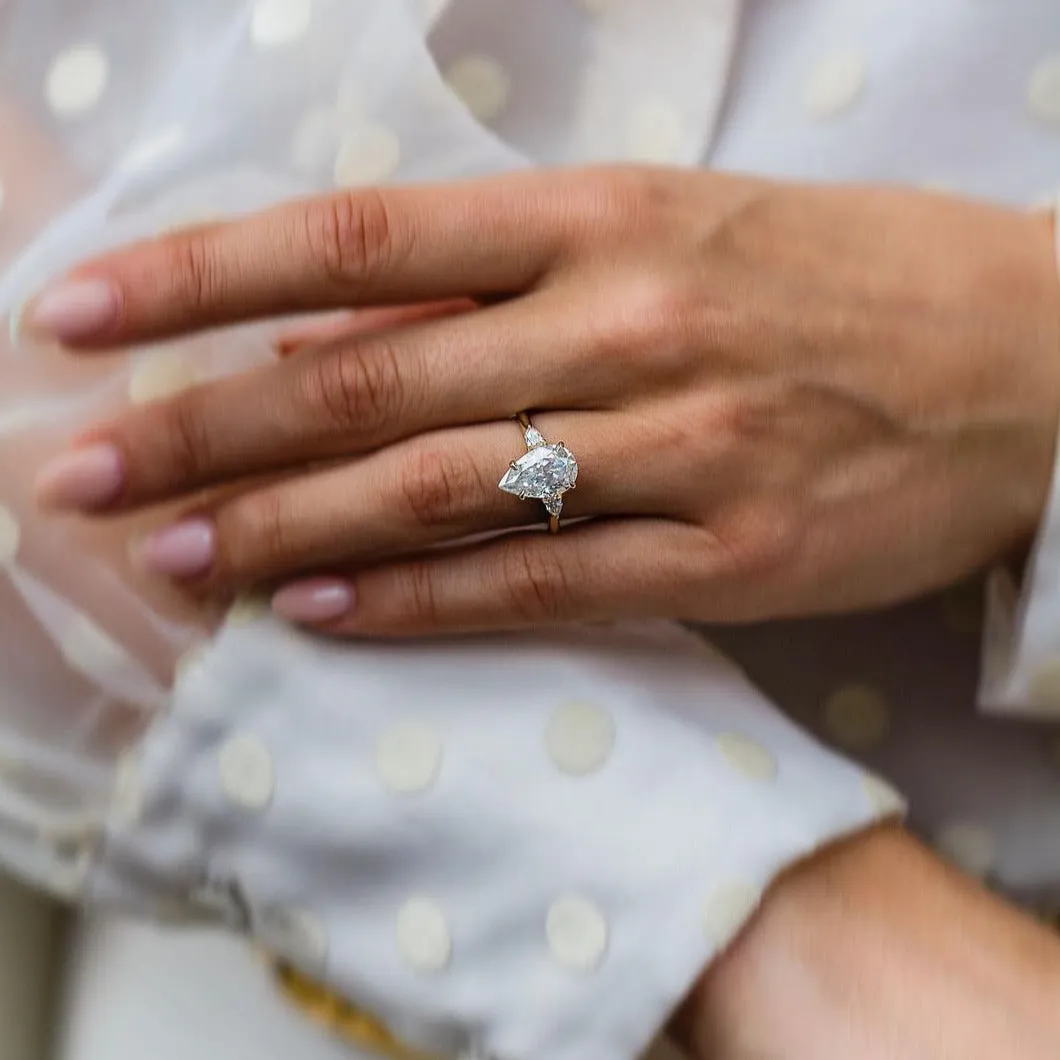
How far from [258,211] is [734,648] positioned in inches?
A: 11.6

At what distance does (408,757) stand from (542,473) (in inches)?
4.6

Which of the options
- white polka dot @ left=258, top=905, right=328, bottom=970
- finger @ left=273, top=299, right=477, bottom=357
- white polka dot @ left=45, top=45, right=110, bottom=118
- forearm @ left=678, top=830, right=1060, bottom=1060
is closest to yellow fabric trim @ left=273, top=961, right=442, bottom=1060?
white polka dot @ left=258, top=905, right=328, bottom=970

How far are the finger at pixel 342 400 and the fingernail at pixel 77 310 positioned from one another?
0.13 ft

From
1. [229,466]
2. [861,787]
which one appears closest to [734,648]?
[861,787]

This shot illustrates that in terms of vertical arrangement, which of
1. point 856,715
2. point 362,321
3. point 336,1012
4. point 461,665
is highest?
point 362,321

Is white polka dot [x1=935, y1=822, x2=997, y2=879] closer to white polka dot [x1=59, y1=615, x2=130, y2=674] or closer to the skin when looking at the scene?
the skin

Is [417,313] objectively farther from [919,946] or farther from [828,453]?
[919,946]

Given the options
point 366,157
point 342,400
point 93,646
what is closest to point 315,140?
point 366,157

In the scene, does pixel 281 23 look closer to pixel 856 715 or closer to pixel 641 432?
pixel 641 432

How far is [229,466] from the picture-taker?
0.41 m

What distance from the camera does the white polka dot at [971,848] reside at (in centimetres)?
52

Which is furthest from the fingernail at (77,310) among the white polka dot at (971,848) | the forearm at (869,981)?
the white polka dot at (971,848)

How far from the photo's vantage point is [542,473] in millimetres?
396

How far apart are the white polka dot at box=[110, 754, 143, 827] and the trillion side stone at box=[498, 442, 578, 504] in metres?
0.19
